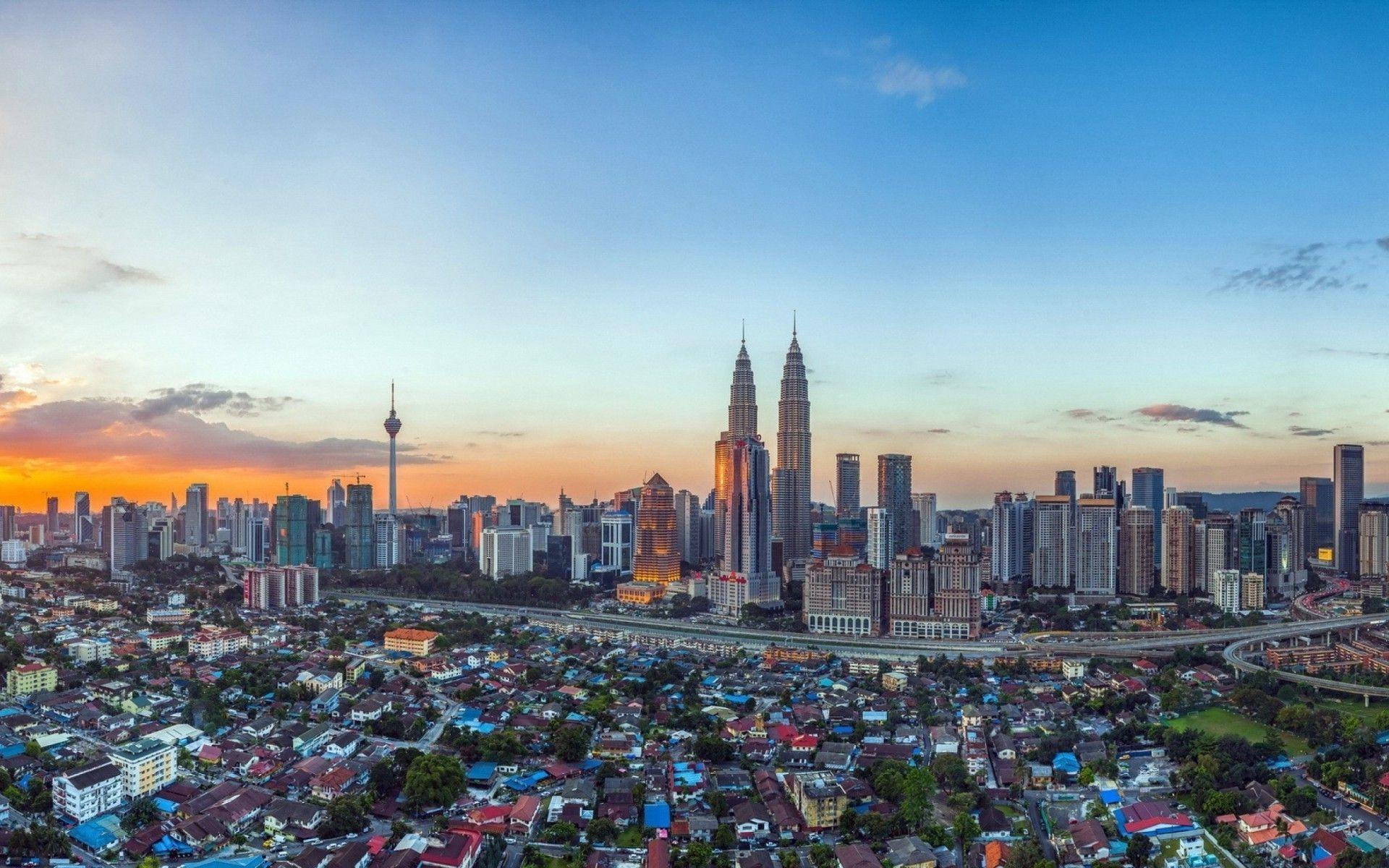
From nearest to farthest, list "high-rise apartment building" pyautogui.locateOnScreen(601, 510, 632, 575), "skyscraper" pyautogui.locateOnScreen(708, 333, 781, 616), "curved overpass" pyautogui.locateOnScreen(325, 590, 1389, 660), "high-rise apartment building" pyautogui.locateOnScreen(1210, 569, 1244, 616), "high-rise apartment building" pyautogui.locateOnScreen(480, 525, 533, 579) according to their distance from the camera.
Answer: "curved overpass" pyautogui.locateOnScreen(325, 590, 1389, 660) → "high-rise apartment building" pyautogui.locateOnScreen(1210, 569, 1244, 616) → "skyscraper" pyautogui.locateOnScreen(708, 333, 781, 616) → "high-rise apartment building" pyautogui.locateOnScreen(480, 525, 533, 579) → "high-rise apartment building" pyautogui.locateOnScreen(601, 510, 632, 575)

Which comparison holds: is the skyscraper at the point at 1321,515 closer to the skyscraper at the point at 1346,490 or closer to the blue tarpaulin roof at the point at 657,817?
the skyscraper at the point at 1346,490

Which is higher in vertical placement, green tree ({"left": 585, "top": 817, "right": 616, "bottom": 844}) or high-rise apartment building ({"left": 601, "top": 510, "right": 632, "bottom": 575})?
high-rise apartment building ({"left": 601, "top": 510, "right": 632, "bottom": 575})

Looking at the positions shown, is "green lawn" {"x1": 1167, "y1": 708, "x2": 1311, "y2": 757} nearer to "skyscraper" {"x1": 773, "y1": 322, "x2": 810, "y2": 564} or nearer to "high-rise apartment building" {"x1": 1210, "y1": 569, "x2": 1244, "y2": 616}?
"high-rise apartment building" {"x1": 1210, "y1": 569, "x2": 1244, "y2": 616}

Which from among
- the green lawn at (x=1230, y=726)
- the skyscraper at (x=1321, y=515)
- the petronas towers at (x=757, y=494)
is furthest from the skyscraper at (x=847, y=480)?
the green lawn at (x=1230, y=726)

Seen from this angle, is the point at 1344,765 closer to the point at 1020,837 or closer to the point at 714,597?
the point at 1020,837

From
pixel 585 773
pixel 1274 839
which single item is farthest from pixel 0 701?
pixel 1274 839

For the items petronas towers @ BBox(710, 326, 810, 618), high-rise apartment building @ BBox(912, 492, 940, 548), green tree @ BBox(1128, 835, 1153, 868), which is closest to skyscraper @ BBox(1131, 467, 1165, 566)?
high-rise apartment building @ BBox(912, 492, 940, 548)
